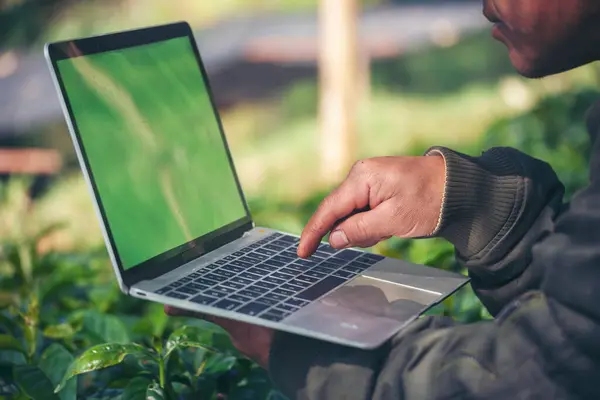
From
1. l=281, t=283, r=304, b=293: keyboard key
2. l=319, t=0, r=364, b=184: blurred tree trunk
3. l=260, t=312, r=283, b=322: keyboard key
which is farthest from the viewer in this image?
l=319, t=0, r=364, b=184: blurred tree trunk

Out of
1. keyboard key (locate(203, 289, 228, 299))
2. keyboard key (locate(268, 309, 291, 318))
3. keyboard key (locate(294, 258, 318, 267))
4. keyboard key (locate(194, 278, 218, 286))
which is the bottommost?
keyboard key (locate(294, 258, 318, 267))

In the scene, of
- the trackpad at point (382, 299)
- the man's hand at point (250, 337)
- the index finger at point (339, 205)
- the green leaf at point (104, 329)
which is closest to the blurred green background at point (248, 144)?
the green leaf at point (104, 329)

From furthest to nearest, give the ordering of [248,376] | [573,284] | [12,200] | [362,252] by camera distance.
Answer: [12,200], [362,252], [248,376], [573,284]

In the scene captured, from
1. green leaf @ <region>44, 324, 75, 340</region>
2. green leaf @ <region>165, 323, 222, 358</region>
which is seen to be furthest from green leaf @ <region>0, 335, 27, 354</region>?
green leaf @ <region>165, 323, 222, 358</region>

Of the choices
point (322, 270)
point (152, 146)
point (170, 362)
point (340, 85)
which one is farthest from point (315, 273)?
point (340, 85)

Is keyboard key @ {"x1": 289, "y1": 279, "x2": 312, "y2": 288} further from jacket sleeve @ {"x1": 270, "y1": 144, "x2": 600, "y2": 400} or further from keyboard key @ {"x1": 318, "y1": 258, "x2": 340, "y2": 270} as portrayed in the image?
jacket sleeve @ {"x1": 270, "y1": 144, "x2": 600, "y2": 400}

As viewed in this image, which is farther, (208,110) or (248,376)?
(208,110)

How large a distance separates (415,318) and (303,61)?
13330 mm

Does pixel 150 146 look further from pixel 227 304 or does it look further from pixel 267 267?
pixel 227 304

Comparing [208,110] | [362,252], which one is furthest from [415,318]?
[208,110]

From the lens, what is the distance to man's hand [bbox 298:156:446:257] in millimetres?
1930

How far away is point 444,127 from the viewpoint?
11.2 metres

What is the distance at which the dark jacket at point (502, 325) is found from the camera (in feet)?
5.12

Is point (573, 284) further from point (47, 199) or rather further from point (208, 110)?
point (47, 199)
